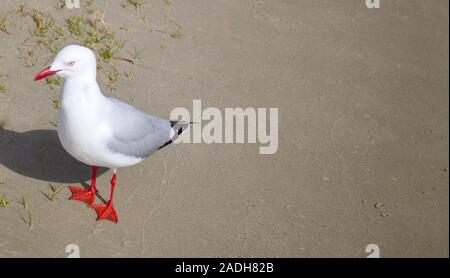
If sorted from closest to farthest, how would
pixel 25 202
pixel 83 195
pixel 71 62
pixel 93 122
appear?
pixel 71 62 < pixel 93 122 < pixel 25 202 < pixel 83 195

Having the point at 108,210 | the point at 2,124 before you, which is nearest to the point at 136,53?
the point at 2,124

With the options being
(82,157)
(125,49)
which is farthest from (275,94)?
(82,157)

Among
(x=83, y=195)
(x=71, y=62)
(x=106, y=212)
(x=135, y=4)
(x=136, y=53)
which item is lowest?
(x=106, y=212)

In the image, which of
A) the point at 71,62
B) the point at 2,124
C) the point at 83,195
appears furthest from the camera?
the point at 2,124

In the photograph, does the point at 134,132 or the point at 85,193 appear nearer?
the point at 134,132

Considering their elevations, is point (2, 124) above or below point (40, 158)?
above

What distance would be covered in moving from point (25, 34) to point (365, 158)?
399 centimetres

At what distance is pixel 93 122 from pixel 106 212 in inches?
34.5

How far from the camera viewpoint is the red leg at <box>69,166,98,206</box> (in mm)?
4328

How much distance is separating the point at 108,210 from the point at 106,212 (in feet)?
0.08

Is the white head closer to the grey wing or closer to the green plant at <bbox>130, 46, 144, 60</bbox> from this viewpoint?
the grey wing

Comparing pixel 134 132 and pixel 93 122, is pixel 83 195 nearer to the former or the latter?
pixel 134 132

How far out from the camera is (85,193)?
4.36 metres

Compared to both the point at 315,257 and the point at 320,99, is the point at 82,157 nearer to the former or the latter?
the point at 315,257
